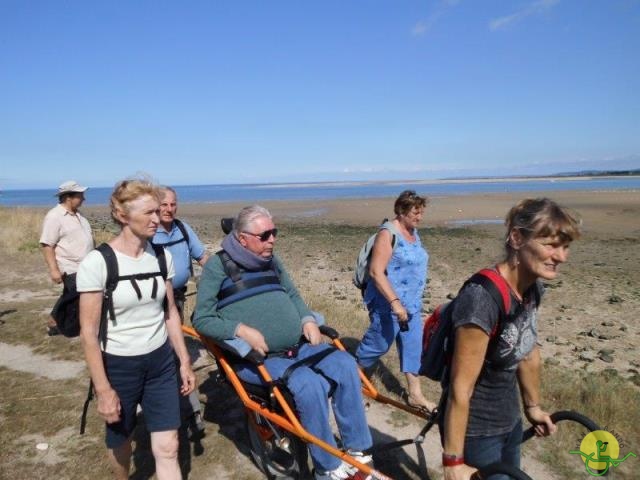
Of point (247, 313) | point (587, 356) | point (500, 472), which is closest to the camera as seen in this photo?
point (500, 472)

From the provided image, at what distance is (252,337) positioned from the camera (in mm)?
3029

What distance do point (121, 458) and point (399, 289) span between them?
8.47 feet

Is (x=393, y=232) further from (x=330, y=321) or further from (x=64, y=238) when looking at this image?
(x=64, y=238)

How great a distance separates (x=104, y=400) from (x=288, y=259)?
491 inches

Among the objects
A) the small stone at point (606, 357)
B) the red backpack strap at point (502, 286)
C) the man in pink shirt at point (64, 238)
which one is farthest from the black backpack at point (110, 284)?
the small stone at point (606, 357)

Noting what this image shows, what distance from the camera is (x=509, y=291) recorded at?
1.92 m

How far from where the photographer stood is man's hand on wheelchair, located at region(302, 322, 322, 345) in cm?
328

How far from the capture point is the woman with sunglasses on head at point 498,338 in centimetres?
187

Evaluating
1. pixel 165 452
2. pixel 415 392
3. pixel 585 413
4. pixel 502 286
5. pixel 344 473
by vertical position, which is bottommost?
pixel 585 413

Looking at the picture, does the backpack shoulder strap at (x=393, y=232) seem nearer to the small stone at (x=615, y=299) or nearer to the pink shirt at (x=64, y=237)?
the pink shirt at (x=64, y=237)

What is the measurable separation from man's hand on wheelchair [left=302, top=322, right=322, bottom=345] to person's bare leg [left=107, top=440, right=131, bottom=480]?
132cm

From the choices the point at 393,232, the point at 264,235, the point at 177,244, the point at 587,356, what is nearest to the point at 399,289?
the point at 393,232

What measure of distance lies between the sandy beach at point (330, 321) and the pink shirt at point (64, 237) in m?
1.28

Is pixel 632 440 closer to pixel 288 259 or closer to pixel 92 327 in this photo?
pixel 92 327
